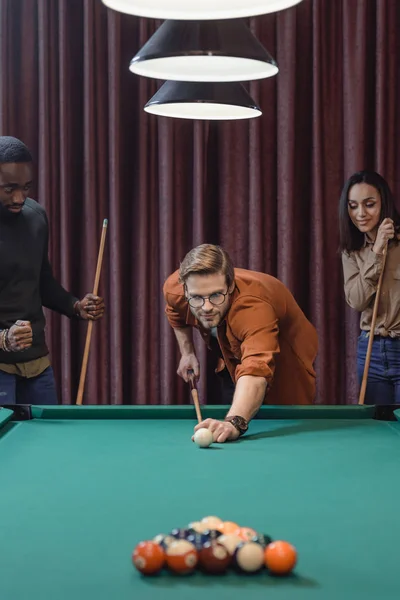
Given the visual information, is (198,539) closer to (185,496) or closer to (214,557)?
(214,557)

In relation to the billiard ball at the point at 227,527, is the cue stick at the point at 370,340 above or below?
below

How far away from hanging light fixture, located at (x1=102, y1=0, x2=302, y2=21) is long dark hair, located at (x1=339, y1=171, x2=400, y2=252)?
1736 millimetres

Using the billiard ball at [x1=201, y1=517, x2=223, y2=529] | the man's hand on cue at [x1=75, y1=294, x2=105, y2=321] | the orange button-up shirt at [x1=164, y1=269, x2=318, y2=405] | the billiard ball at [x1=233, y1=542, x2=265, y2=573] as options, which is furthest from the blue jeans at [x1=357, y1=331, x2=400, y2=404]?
the billiard ball at [x1=233, y1=542, x2=265, y2=573]

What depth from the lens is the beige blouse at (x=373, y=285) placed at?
312 cm

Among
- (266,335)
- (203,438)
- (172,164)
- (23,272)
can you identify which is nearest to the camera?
(203,438)

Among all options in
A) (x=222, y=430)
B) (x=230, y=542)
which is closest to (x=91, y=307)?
(x=222, y=430)

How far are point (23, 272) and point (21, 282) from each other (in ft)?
0.12

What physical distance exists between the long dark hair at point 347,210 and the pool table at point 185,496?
944 millimetres

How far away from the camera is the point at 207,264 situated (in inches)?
97.6

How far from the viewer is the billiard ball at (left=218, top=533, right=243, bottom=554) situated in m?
1.21

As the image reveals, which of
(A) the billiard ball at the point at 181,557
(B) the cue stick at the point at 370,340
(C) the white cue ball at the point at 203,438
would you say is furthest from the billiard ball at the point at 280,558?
(B) the cue stick at the point at 370,340

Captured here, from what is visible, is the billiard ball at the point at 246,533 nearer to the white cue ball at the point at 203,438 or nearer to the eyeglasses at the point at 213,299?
the white cue ball at the point at 203,438

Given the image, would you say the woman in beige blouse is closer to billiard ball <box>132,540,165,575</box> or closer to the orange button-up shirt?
the orange button-up shirt

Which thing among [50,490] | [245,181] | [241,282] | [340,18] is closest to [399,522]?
[50,490]
